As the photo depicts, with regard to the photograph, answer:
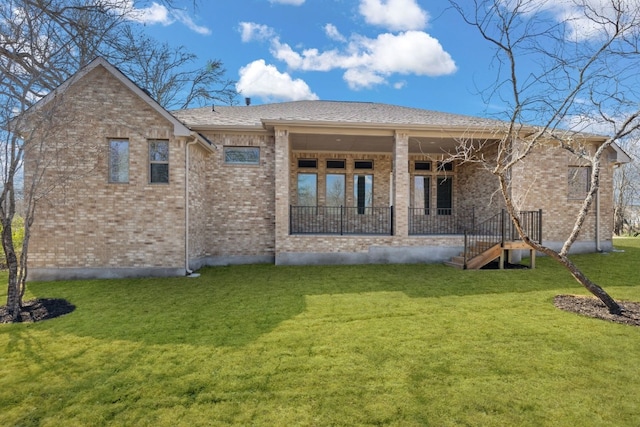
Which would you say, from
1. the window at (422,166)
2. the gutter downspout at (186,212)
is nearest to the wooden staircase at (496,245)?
the window at (422,166)

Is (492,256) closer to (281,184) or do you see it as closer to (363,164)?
(363,164)

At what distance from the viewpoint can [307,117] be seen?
10859mm

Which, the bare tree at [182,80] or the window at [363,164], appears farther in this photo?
the bare tree at [182,80]

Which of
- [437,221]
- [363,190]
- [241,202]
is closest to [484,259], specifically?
[437,221]

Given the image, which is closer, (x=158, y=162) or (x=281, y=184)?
(x=158, y=162)

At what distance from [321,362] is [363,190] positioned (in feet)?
32.9

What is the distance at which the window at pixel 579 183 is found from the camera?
11.2 meters

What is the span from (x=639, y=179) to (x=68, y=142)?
3656cm

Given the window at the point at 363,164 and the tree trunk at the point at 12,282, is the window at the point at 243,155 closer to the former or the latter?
the window at the point at 363,164

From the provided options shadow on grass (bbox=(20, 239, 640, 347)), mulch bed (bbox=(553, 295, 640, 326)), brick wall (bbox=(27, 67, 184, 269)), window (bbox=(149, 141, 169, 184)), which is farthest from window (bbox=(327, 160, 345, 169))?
mulch bed (bbox=(553, 295, 640, 326))

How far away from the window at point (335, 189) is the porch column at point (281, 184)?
350 cm

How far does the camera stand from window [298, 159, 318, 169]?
12.9m

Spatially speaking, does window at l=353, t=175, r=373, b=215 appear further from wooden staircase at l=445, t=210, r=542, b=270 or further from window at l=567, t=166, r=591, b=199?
window at l=567, t=166, r=591, b=199

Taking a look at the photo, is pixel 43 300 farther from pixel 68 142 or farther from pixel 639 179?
pixel 639 179
